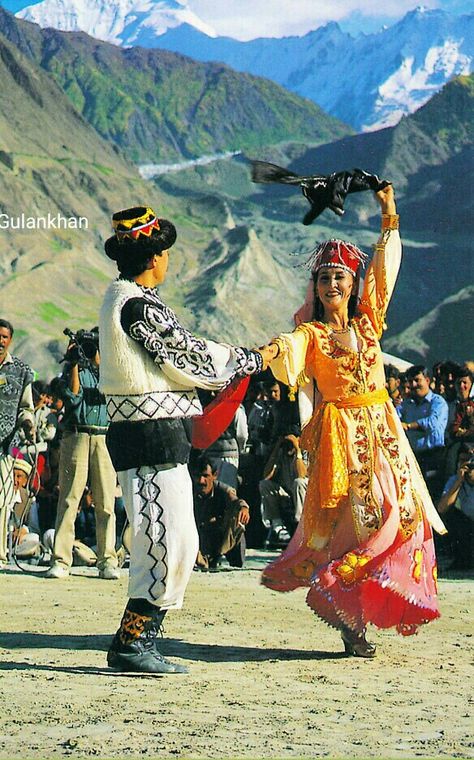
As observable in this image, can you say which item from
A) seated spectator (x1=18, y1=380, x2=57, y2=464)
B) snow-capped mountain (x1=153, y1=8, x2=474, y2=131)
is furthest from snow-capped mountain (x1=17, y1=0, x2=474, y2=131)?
seated spectator (x1=18, y1=380, x2=57, y2=464)

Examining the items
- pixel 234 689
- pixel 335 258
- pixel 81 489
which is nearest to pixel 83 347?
pixel 81 489

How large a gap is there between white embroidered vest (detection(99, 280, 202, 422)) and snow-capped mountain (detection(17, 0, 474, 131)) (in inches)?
1716

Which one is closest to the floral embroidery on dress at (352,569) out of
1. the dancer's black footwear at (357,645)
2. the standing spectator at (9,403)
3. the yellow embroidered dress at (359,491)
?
the yellow embroidered dress at (359,491)

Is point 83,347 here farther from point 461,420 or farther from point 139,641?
point 139,641

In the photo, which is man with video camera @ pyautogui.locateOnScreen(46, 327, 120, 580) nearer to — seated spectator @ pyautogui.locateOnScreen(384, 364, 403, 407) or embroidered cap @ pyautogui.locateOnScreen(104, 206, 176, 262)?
seated spectator @ pyautogui.locateOnScreen(384, 364, 403, 407)

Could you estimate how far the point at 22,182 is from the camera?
1496 inches

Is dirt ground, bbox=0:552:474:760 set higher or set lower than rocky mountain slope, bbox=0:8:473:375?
lower

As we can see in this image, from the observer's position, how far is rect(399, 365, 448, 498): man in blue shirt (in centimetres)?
1037

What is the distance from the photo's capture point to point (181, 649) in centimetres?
601

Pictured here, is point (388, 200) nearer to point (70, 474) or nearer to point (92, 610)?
point (92, 610)

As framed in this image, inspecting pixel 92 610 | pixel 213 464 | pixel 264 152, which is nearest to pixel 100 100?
pixel 264 152

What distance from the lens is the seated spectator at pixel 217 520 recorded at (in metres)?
9.65

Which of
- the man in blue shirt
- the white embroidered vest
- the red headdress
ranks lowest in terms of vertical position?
the white embroidered vest

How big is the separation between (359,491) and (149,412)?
1.24 metres
